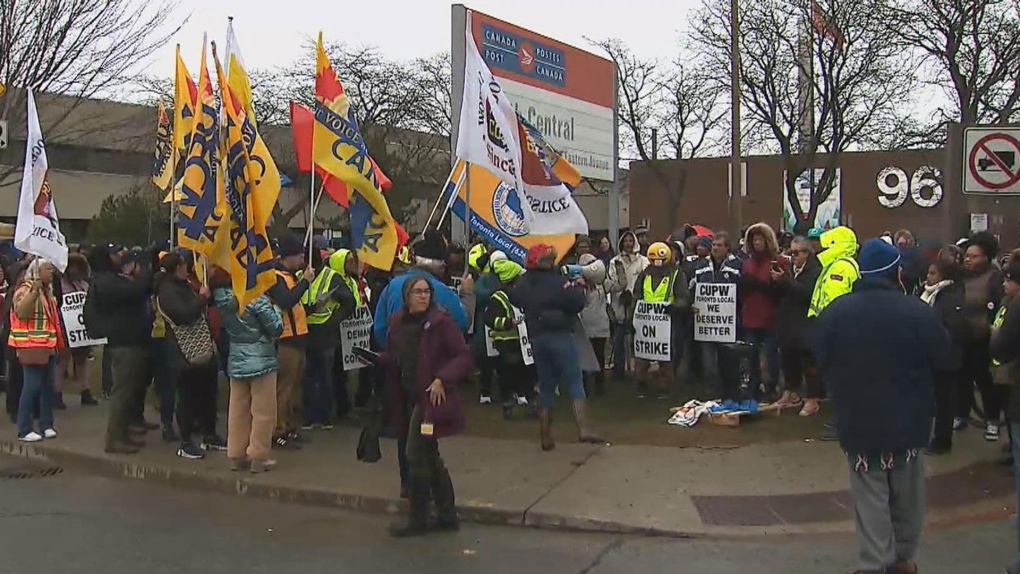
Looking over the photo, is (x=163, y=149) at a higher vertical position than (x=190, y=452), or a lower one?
higher

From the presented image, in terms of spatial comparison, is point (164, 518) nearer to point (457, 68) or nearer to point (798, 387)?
point (798, 387)

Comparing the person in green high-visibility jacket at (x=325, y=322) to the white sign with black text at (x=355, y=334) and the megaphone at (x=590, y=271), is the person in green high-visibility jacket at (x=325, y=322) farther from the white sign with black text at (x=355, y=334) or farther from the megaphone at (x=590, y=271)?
the megaphone at (x=590, y=271)

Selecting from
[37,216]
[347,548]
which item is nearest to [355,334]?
[37,216]

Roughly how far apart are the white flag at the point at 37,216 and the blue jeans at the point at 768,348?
6.65 metres

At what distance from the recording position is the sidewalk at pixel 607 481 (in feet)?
23.4

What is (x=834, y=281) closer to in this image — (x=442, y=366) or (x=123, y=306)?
(x=442, y=366)

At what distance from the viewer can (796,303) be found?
9938 mm

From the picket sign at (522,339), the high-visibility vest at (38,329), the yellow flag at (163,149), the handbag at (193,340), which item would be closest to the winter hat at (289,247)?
the handbag at (193,340)

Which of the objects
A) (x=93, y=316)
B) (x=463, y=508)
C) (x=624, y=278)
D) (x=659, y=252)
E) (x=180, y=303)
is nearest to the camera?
(x=463, y=508)

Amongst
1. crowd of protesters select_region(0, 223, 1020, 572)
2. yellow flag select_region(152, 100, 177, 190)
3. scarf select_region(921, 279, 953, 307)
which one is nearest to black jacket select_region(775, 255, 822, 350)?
crowd of protesters select_region(0, 223, 1020, 572)

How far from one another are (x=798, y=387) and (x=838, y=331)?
17.3 feet

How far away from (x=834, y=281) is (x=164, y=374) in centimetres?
614

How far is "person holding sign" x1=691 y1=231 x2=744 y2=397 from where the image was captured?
10539mm

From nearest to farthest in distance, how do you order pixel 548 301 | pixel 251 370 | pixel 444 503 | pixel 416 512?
pixel 416 512, pixel 444 503, pixel 251 370, pixel 548 301
